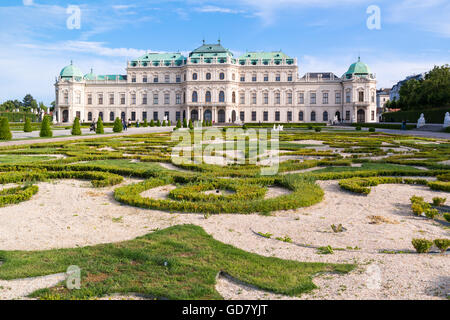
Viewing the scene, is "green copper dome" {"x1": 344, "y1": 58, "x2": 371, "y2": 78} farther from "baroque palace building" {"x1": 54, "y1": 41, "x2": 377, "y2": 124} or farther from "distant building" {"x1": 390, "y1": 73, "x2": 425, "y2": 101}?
"distant building" {"x1": 390, "y1": 73, "x2": 425, "y2": 101}

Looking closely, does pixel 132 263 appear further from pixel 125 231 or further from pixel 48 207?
pixel 48 207

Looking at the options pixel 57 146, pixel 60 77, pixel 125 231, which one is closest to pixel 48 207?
pixel 125 231

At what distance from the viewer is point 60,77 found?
219 ft

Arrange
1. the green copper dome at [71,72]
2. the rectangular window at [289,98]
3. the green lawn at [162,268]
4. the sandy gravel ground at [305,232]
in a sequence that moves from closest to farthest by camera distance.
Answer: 1. the green lawn at [162,268]
2. the sandy gravel ground at [305,232]
3. the rectangular window at [289,98]
4. the green copper dome at [71,72]

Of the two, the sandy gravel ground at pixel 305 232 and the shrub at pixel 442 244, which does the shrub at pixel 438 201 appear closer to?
the sandy gravel ground at pixel 305 232

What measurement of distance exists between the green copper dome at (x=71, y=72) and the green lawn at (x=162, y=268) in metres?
69.4

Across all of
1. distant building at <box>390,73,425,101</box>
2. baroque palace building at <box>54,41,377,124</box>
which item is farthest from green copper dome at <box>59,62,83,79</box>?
distant building at <box>390,73,425,101</box>

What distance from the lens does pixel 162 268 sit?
11.1ft

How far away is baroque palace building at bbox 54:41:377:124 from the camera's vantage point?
6359cm

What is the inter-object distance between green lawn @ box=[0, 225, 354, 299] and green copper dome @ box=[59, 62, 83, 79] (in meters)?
69.4

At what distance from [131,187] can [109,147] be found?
29.0 ft

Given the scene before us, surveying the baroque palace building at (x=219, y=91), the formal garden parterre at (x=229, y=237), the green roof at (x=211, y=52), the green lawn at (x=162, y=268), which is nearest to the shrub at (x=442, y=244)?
the formal garden parterre at (x=229, y=237)

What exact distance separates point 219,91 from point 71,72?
26570 millimetres

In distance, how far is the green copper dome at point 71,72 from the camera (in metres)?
66.9
